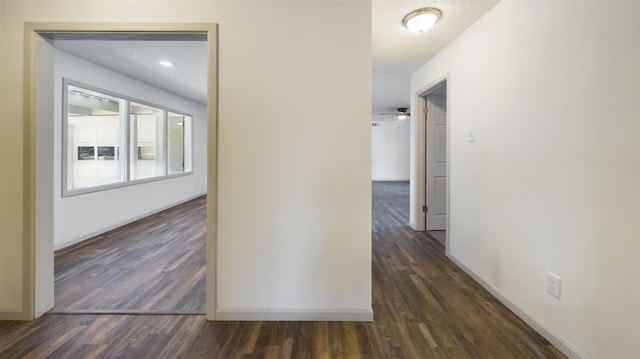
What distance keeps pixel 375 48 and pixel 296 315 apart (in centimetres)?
286

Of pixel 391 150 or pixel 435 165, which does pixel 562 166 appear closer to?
pixel 435 165

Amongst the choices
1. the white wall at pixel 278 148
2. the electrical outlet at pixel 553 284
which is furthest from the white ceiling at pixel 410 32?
the electrical outlet at pixel 553 284

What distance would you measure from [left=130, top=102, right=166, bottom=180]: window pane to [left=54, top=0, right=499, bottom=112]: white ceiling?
0.64m

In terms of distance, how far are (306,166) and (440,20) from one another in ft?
6.16

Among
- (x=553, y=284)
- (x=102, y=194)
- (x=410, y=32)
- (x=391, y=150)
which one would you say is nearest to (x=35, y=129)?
(x=102, y=194)

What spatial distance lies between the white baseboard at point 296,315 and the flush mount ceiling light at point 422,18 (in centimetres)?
234

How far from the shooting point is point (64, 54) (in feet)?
11.3

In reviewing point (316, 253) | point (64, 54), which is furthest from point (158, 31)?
point (64, 54)

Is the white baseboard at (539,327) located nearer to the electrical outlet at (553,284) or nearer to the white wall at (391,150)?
the electrical outlet at (553,284)

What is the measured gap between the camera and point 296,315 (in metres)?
1.96

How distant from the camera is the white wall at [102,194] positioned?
3.43m

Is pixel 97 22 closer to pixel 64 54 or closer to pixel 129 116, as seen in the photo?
pixel 64 54

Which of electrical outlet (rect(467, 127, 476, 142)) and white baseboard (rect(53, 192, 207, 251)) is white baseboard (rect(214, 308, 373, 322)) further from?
white baseboard (rect(53, 192, 207, 251))

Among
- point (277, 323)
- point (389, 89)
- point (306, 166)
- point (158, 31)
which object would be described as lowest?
point (277, 323)
